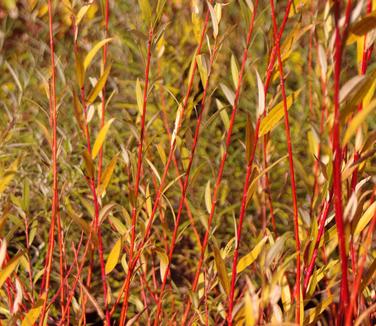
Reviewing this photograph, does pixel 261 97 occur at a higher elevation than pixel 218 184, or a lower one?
higher

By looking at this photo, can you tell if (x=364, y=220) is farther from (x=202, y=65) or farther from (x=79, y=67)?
(x=79, y=67)

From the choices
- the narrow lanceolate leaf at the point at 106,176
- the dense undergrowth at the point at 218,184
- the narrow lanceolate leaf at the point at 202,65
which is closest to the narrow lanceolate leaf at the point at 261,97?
the dense undergrowth at the point at 218,184

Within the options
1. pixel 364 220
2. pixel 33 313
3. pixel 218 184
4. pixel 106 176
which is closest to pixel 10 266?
pixel 33 313

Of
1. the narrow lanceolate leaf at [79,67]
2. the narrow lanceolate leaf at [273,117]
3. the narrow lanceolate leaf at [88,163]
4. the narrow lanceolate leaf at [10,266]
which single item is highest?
the narrow lanceolate leaf at [79,67]

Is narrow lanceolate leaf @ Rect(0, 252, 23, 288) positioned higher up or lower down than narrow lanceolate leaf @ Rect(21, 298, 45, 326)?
higher up

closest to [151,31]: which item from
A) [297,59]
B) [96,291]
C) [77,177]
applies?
[77,177]

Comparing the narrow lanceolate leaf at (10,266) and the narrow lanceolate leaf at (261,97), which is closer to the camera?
the narrow lanceolate leaf at (10,266)

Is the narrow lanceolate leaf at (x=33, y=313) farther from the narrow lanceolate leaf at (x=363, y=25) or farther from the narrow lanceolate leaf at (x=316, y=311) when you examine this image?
the narrow lanceolate leaf at (x=363, y=25)

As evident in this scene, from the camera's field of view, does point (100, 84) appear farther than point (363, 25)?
Yes

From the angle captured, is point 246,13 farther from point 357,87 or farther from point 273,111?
point 357,87

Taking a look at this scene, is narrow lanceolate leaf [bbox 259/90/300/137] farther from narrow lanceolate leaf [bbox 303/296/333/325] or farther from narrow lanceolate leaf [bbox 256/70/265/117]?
narrow lanceolate leaf [bbox 303/296/333/325]

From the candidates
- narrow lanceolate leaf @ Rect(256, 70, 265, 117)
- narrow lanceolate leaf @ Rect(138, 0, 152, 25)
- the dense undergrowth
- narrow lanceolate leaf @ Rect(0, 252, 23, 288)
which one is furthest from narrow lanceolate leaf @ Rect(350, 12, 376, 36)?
narrow lanceolate leaf @ Rect(0, 252, 23, 288)

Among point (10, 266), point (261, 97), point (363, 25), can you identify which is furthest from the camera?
point (261, 97)

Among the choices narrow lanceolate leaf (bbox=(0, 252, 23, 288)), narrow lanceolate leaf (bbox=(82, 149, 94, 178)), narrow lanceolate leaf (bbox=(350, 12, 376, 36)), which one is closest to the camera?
narrow lanceolate leaf (bbox=(350, 12, 376, 36))
